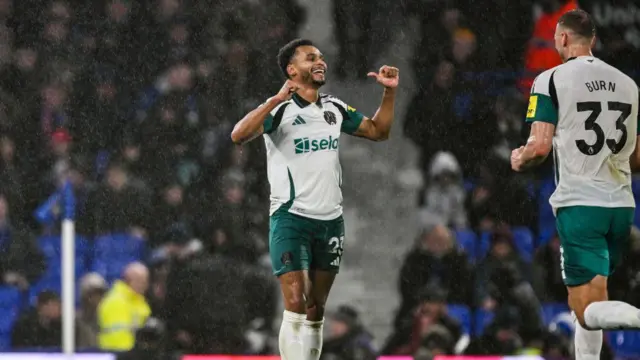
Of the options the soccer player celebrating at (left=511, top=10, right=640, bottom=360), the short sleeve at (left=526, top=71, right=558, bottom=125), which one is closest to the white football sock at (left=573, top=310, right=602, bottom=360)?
the soccer player celebrating at (left=511, top=10, right=640, bottom=360)

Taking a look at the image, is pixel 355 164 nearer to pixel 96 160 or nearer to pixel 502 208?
pixel 502 208

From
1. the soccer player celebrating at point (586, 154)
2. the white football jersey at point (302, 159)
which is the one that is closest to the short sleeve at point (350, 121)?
the white football jersey at point (302, 159)

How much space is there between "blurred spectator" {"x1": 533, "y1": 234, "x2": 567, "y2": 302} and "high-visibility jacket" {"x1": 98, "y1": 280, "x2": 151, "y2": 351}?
124 inches

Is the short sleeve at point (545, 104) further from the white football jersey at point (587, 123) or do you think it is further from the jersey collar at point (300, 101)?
the jersey collar at point (300, 101)

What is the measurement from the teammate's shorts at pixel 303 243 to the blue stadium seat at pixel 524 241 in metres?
3.40

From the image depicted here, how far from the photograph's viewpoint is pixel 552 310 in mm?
9203

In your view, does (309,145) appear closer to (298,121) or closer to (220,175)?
(298,121)

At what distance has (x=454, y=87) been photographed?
32.8ft

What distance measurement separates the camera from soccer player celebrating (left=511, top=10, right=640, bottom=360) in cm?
536

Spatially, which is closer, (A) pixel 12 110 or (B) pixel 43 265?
(B) pixel 43 265

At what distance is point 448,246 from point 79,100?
12.2 ft

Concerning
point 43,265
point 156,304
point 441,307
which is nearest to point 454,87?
point 441,307

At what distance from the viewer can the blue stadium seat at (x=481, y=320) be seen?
9094mm

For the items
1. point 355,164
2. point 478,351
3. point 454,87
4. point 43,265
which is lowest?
point 478,351
